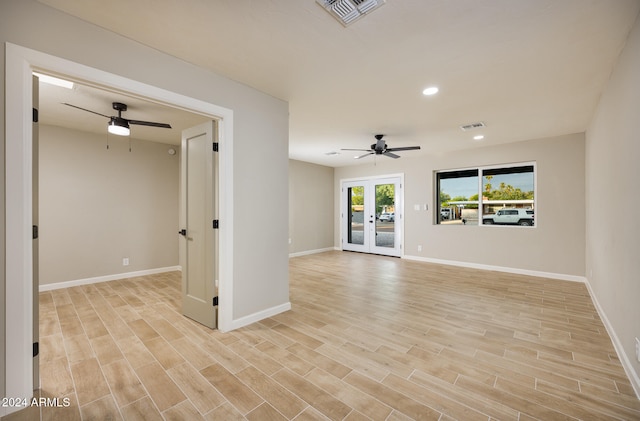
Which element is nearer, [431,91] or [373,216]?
[431,91]

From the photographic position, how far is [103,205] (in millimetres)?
4887

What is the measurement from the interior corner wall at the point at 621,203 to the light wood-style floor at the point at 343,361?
30 centimetres

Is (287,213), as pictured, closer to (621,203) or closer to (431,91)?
(431,91)

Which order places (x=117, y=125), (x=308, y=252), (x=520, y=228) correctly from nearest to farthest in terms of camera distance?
(x=117, y=125) < (x=520, y=228) < (x=308, y=252)

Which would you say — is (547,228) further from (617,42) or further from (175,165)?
(175,165)

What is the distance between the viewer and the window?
5.57 metres

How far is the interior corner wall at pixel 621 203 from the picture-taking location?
6.46 ft

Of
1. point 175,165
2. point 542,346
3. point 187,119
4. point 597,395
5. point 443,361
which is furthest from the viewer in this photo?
point 175,165

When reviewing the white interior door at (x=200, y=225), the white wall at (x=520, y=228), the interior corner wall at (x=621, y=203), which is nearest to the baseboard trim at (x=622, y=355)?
the interior corner wall at (x=621, y=203)

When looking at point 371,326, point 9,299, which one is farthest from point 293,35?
point 371,326

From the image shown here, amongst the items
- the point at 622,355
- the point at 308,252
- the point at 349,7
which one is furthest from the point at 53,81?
the point at 308,252

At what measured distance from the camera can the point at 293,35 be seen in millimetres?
2145

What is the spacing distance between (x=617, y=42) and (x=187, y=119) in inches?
190

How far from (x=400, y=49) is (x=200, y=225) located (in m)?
2.67
